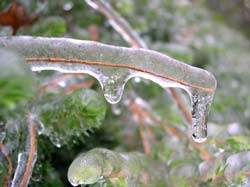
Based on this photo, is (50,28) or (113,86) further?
(50,28)

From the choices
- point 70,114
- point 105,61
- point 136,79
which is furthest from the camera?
point 136,79

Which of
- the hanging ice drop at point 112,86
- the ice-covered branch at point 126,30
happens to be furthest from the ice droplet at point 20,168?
the ice-covered branch at point 126,30

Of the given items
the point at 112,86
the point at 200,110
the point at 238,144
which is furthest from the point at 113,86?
the point at 238,144

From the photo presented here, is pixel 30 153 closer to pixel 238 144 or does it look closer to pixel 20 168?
pixel 20 168

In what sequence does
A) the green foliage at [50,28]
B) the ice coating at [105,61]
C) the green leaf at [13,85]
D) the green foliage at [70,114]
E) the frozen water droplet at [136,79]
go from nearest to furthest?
the green leaf at [13,85]
the ice coating at [105,61]
the green foliage at [70,114]
the green foliage at [50,28]
the frozen water droplet at [136,79]

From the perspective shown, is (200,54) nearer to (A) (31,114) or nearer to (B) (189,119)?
(B) (189,119)

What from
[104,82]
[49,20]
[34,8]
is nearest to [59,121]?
[104,82]

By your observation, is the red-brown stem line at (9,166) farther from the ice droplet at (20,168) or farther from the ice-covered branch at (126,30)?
the ice-covered branch at (126,30)

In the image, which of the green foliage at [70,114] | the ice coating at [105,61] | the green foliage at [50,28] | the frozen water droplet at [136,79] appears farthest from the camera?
the frozen water droplet at [136,79]
